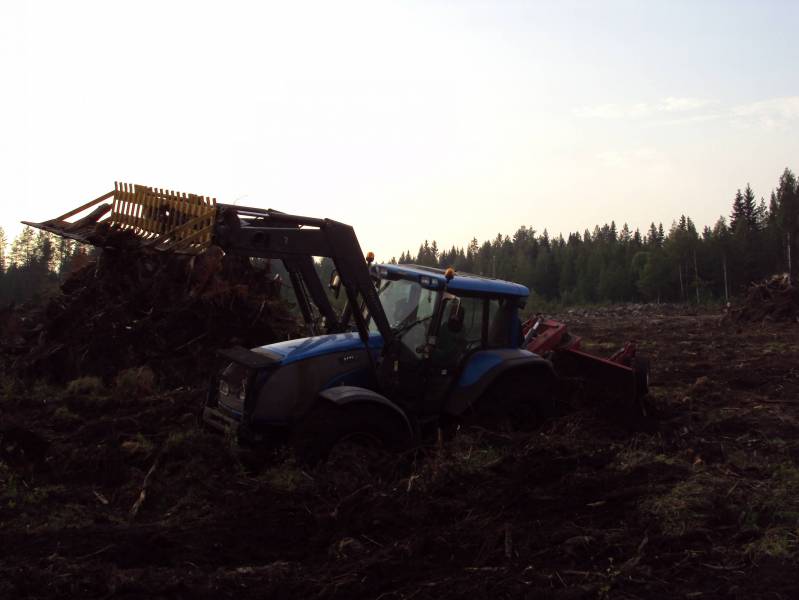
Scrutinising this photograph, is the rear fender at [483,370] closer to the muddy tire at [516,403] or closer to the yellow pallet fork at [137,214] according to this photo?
the muddy tire at [516,403]

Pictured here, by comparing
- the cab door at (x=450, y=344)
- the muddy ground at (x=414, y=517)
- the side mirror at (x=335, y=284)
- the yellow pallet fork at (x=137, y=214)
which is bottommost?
the muddy ground at (x=414, y=517)

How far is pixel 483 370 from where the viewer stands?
7605mm

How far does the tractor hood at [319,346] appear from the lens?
22.7 feet

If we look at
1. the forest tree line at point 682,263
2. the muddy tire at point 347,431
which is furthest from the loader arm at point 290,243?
the forest tree line at point 682,263

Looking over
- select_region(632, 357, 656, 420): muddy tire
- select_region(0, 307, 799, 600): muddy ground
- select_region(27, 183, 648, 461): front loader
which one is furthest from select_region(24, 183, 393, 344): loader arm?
select_region(632, 357, 656, 420): muddy tire

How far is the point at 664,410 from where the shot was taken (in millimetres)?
10359

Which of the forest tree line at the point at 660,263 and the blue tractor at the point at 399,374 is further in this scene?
the forest tree line at the point at 660,263

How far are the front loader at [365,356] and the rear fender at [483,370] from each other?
12 mm

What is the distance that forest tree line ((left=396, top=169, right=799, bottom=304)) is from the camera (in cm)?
6881

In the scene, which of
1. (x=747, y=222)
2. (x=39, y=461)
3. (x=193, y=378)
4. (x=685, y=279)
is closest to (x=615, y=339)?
(x=193, y=378)

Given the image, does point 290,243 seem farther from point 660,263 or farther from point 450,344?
point 660,263

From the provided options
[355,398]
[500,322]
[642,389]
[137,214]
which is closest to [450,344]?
[500,322]

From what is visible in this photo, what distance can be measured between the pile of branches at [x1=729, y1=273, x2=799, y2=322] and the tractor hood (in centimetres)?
2521

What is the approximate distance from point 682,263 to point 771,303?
151 ft
